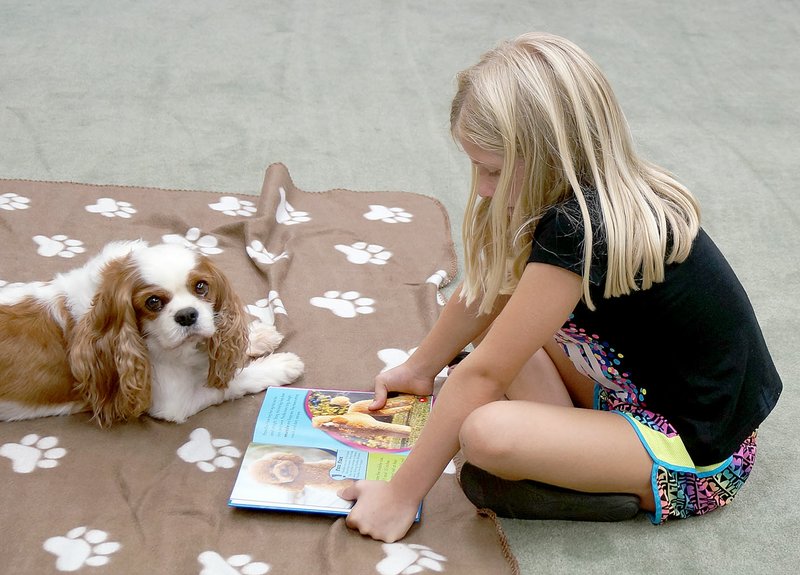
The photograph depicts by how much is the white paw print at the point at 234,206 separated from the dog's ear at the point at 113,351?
0.92 metres

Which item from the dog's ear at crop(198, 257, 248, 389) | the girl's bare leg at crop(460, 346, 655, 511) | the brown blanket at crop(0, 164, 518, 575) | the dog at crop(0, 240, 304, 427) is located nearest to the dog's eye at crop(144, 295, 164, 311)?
the dog at crop(0, 240, 304, 427)

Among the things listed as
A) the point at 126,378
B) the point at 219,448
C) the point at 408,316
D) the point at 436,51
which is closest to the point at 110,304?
the point at 126,378

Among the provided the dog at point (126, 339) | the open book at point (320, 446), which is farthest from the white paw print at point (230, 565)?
the dog at point (126, 339)

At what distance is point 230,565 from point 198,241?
1.20 metres

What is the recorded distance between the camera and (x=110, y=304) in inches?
69.1

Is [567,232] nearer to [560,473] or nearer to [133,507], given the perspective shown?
[560,473]

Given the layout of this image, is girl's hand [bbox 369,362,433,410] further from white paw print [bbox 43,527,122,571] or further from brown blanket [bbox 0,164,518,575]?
white paw print [bbox 43,527,122,571]

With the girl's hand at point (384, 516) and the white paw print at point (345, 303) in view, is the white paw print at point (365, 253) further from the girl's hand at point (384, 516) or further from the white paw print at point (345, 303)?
the girl's hand at point (384, 516)

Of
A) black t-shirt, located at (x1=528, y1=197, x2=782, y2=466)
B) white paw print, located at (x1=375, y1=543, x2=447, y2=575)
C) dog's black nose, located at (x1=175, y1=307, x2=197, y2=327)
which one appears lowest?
white paw print, located at (x1=375, y1=543, x2=447, y2=575)

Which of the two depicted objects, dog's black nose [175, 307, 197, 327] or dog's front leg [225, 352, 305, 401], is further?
dog's front leg [225, 352, 305, 401]

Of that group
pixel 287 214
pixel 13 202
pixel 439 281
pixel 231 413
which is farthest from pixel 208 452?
pixel 13 202

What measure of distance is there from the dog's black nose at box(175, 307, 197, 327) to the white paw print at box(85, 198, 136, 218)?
995 mm

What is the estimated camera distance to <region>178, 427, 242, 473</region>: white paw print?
1780mm

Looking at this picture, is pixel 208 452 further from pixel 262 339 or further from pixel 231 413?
pixel 262 339
